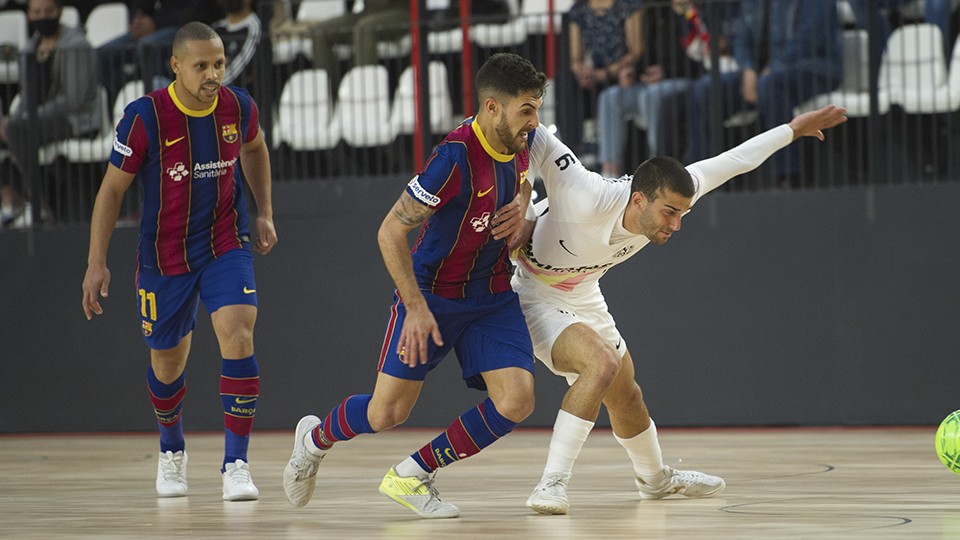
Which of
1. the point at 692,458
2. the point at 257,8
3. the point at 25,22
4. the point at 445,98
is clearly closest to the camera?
the point at 692,458

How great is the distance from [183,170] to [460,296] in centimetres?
146

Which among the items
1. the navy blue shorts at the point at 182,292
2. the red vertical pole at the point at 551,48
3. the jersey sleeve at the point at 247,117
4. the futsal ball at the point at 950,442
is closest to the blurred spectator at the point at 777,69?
the red vertical pole at the point at 551,48

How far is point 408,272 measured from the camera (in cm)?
467

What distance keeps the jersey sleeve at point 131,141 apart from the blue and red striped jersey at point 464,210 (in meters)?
1.36

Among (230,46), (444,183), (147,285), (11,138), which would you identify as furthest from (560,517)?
(11,138)

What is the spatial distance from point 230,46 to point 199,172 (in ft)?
12.8

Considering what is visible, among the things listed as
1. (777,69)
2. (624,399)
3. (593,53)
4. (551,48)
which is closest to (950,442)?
(624,399)

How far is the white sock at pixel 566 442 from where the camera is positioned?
15.6 feet

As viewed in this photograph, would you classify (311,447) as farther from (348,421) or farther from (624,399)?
(624,399)

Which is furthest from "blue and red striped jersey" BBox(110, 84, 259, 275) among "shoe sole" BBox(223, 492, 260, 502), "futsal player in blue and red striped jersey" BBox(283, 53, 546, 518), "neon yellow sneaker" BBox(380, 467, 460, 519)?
"neon yellow sneaker" BBox(380, 467, 460, 519)

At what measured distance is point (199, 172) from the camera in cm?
570

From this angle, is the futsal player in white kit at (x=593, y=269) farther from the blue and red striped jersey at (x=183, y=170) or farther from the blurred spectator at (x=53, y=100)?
the blurred spectator at (x=53, y=100)

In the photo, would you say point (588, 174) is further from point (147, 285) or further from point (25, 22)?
point (25, 22)

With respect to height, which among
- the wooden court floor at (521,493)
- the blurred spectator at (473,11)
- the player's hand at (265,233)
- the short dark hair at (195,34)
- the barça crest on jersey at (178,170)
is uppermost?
the blurred spectator at (473,11)
